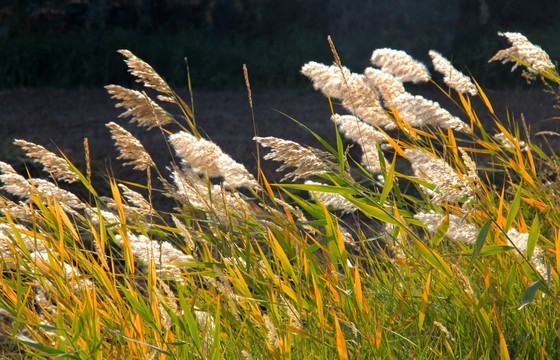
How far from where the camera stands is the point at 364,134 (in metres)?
1.78

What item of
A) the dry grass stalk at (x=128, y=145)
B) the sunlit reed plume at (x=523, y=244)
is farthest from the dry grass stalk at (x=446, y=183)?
the dry grass stalk at (x=128, y=145)

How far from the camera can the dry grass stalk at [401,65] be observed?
1790mm

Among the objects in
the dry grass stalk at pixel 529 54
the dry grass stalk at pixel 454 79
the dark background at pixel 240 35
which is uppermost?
the dry grass stalk at pixel 529 54

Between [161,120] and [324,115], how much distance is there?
17.0 feet

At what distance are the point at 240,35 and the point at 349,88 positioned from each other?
339 inches

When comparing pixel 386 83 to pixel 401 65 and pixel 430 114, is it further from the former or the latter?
pixel 430 114

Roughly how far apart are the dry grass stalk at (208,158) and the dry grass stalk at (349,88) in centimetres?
34

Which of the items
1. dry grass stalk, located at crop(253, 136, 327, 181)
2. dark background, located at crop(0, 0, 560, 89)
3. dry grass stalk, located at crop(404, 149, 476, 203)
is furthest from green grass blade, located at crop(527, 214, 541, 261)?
dark background, located at crop(0, 0, 560, 89)

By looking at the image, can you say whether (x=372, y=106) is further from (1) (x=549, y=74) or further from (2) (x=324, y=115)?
(2) (x=324, y=115)

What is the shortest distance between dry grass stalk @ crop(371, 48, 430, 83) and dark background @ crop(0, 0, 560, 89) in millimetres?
6629

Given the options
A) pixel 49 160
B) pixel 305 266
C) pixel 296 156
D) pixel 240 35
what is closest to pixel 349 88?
pixel 296 156

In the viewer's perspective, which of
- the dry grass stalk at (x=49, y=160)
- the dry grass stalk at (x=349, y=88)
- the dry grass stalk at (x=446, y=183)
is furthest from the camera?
the dry grass stalk at (x=349, y=88)

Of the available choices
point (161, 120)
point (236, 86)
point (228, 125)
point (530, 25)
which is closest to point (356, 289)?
point (161, 120)

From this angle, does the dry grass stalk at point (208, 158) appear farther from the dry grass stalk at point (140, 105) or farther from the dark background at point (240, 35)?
the dark background at point (240, 35)
